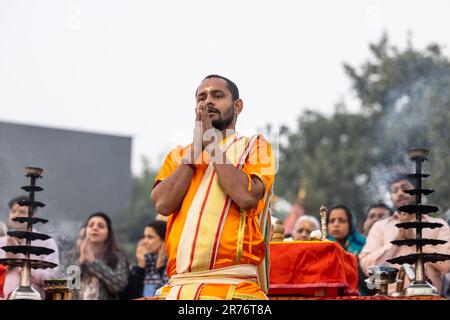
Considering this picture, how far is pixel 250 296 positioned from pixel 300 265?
169 centimetres

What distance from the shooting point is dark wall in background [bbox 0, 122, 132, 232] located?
2250 cm

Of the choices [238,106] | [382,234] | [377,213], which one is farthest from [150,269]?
[238,106]

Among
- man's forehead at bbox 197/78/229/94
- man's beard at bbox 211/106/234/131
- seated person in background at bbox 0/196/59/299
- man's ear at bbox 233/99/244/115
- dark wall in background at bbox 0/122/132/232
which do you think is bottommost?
seated person in background at bbox 0/196/59/299

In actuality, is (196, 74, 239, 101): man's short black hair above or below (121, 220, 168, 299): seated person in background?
above

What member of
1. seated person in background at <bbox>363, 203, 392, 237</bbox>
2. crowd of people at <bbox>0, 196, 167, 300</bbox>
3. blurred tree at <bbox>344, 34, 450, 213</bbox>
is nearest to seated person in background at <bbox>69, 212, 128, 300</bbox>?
crowd of people at <bbox>0, 196, 167, 300</bbox>

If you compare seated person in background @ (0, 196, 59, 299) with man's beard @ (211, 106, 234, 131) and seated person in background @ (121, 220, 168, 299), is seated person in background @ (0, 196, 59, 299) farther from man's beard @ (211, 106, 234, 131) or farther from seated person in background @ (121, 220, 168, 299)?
man's beard @ (211, 106, 234, 131)

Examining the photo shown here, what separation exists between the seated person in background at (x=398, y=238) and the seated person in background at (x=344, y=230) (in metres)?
0.61

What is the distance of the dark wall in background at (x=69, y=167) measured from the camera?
2250 cm

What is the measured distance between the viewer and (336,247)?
637 cm

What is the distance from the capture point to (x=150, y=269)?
366 inches

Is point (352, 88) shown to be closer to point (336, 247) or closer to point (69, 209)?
point (69, 209)

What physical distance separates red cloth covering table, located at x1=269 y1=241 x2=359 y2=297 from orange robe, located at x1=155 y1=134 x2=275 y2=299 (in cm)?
138

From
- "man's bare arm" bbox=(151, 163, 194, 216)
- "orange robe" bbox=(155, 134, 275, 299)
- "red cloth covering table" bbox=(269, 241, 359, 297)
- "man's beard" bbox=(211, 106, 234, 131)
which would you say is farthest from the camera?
"red cloth covering table" bbox=(269, 241, 359, 297)

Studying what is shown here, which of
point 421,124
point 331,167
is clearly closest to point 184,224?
point 421,124
